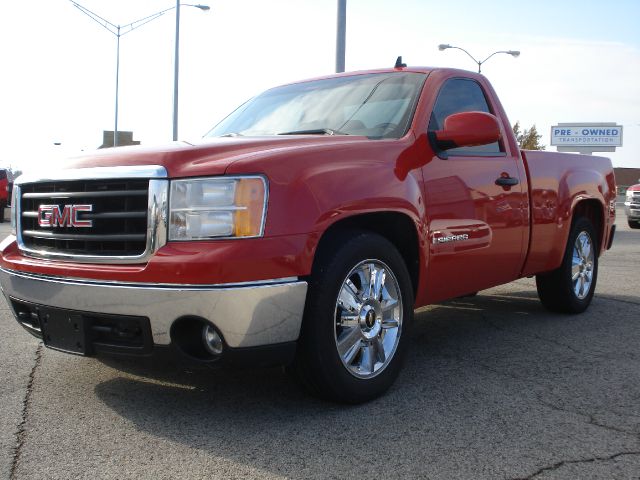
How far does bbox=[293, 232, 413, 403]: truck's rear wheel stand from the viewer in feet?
10.9

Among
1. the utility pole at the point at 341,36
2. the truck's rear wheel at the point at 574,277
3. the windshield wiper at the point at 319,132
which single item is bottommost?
the truck's rear wheel at the point at 574,277

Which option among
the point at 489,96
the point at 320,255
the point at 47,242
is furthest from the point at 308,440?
the point at 489,96

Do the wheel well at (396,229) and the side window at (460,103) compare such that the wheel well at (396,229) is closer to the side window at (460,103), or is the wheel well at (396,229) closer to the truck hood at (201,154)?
the truck hood at (201,154)

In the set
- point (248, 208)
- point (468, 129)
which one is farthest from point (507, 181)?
point (248, 208)

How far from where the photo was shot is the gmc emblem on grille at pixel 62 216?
3404 mm

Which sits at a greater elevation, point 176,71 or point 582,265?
point 176,71

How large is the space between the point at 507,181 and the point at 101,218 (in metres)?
2.69

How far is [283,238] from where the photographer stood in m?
3.14

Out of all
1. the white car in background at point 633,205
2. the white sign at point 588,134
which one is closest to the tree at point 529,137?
the white sign at point 588,134

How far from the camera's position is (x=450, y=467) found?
2828mm

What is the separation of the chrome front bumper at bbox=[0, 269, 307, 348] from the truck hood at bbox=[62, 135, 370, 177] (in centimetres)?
53

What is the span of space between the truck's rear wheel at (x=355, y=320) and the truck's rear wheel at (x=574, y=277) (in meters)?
2.53

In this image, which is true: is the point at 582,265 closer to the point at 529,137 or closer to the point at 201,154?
the point at 201,154

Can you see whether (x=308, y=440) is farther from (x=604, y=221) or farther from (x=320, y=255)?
(x=604, y=221)
